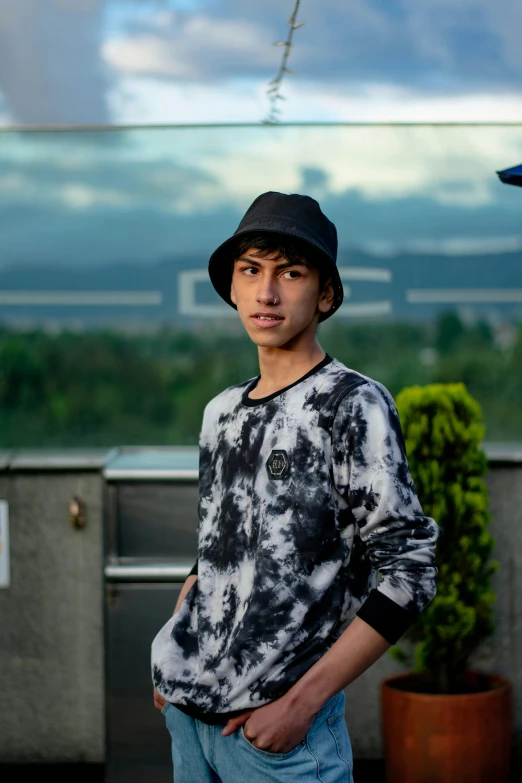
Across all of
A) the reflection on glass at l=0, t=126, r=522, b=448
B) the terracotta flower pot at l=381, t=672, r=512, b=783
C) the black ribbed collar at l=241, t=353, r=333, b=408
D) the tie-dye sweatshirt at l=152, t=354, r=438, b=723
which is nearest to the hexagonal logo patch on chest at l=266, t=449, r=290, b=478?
the tie-dye sweatshirt at l=152, t=354, r=438, b=723

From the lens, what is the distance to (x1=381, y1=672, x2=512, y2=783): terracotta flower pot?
358cm

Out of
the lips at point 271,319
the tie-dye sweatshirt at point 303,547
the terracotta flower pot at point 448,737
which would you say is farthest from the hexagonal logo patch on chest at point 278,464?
the terracotta flower pot at point 448,737

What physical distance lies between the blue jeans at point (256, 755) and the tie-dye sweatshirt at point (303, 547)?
0.18 feet

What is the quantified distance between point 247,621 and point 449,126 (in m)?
3.66

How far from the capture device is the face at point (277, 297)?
164cm

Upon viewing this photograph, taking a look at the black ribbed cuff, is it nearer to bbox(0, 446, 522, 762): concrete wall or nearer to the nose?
the nose

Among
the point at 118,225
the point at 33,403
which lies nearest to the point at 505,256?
the point at 118,225

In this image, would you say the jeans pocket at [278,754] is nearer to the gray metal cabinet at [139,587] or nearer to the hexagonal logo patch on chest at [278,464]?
the hexagonal logo patch on chest at [278,464]

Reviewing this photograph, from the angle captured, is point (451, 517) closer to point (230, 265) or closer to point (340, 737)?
point (230, 265)

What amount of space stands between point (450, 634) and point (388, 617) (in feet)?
8.07

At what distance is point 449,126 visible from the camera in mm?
4645

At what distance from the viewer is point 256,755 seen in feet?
4.97

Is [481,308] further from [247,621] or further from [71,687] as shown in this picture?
[247,621]

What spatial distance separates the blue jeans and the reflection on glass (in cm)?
302
